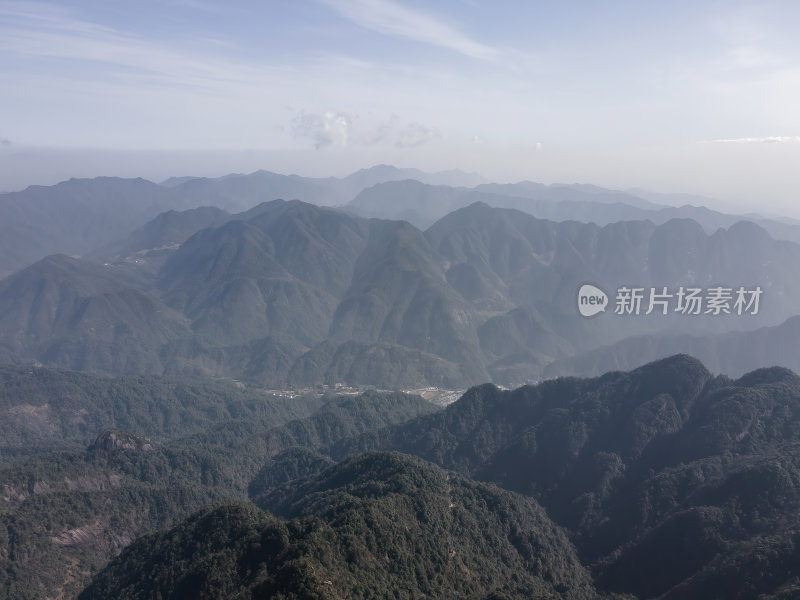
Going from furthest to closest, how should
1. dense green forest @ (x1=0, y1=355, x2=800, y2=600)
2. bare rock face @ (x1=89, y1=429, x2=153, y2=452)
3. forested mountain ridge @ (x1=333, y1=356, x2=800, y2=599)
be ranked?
1. bare rock face @ (x1=89, y1=429, x2=153, y2=452)
2. forested mountain ridge @ (x1=333, y1=356, x2=800, y2=599)
3. dense green forest @ (x1=0, y1=355, x2=800, y2=600)

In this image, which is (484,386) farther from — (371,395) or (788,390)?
(788,390)

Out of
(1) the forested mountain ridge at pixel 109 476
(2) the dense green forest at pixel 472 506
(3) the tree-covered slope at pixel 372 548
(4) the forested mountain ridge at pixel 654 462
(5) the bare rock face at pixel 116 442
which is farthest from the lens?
(5) the bare rock face at pixel 116 442

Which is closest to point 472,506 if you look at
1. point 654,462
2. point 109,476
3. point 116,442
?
point 654,462

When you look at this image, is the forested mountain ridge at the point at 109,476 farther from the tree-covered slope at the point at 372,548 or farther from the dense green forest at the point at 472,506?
the tree-covered slope at the point at 372,548

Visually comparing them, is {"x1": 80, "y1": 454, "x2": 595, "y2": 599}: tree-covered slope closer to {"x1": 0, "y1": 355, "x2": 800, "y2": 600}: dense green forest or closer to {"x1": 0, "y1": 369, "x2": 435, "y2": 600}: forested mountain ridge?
{"x1": 0, "y1": 355, "x2": 800, "y2": 600}: dense green forest

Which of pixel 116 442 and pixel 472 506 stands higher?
pixel 472 506

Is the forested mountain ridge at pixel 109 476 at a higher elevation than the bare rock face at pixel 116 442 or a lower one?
lower

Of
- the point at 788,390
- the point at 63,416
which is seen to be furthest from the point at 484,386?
the point at 63,416

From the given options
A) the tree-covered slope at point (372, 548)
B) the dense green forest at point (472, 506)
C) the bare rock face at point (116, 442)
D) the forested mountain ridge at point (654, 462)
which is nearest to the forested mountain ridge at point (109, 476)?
the bare rock face at point (116, 442)

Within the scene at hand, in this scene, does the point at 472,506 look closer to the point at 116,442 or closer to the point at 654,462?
the point at 654,462

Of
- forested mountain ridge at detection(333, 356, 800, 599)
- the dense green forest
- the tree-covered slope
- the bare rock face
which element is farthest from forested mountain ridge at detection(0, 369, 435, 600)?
forested mountain ridge at detection(333, 356, 800, 599)

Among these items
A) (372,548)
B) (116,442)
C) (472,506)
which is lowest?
(116,442)
